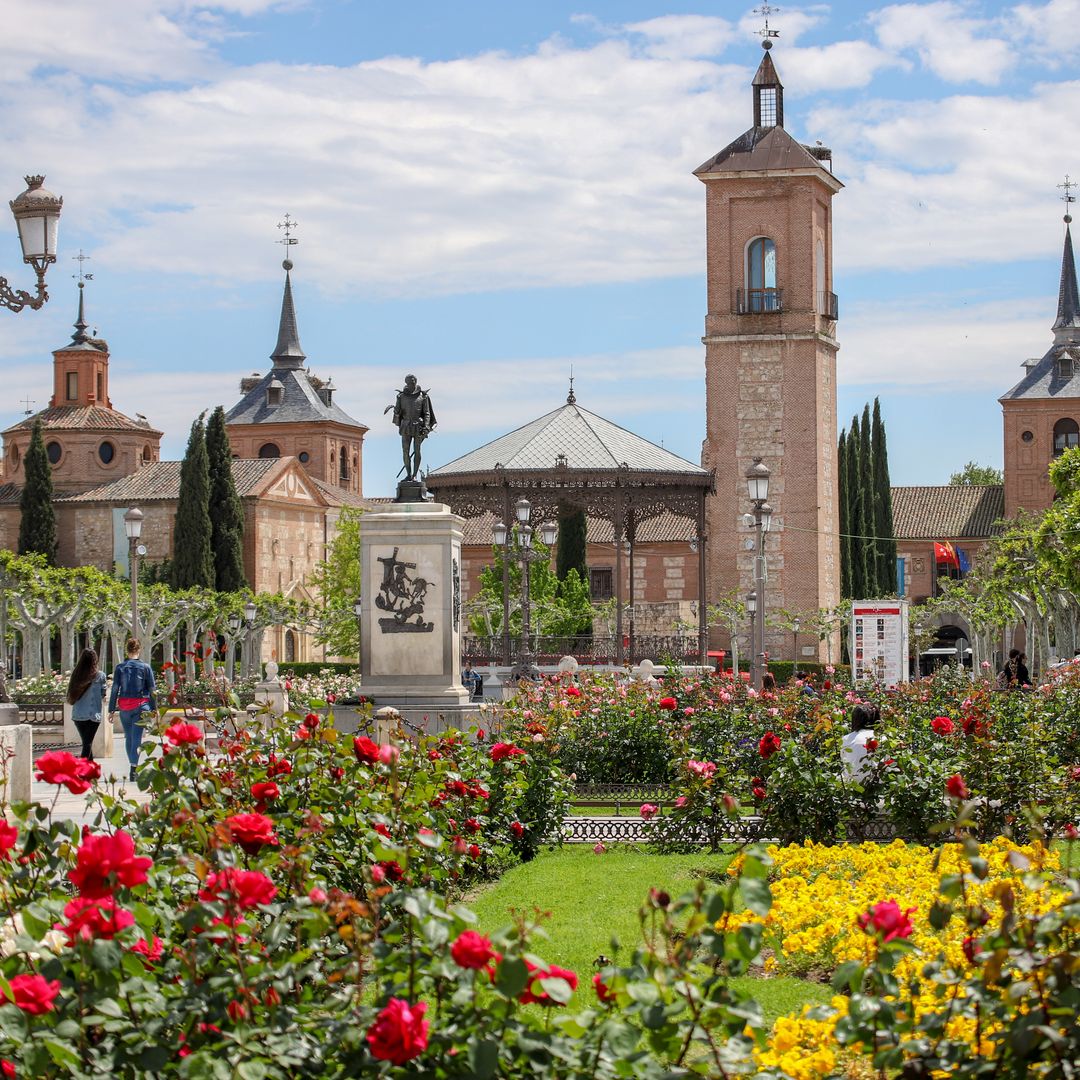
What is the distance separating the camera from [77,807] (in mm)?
12867

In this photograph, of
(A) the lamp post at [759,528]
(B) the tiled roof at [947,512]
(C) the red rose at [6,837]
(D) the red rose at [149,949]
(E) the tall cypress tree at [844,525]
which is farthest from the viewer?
(B) the tiled roof at [947,512]

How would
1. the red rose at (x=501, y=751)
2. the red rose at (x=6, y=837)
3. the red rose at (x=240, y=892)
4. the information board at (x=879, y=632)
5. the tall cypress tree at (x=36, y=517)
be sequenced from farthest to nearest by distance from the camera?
the tall cypress tree at (x=36, y=517) → the information board at (x=879, y=632) → the red rose at (x=501, y=751) → the red rose at (x=6, y=837) → the red rose at (x=240, y=892)

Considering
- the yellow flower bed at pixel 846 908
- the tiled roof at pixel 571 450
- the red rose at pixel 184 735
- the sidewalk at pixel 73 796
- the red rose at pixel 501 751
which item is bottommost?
the sidewalk at pixel 73 796

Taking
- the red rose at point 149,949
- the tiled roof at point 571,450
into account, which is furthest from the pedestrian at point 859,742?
the tiled roof at point 571,450

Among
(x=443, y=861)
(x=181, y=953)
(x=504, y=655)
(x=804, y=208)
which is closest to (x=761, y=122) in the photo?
(x=804, y=208)

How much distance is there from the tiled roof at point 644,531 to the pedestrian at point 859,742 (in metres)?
49.9

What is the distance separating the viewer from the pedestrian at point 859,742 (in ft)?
35.1

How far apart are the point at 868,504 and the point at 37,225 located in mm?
54644

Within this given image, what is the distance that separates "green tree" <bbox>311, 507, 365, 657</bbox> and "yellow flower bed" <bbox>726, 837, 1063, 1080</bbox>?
146 feet

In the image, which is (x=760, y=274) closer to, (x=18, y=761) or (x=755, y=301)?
(x=755, y=301)

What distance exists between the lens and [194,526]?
57875mm

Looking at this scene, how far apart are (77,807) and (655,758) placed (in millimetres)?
5191

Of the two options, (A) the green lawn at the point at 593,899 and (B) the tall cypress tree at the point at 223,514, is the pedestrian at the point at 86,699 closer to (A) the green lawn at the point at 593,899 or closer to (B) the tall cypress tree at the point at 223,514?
(A) the green lawn at the point at 593,899

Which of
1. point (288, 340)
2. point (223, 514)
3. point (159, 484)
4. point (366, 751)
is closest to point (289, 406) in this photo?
point (288, 340)
